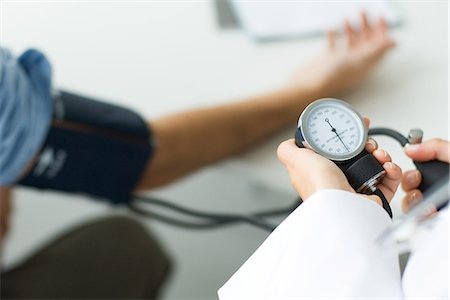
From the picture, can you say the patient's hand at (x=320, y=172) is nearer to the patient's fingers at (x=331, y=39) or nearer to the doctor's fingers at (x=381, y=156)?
the doctor's fingers at (x=381, y=156)

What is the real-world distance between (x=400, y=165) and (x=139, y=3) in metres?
0.45

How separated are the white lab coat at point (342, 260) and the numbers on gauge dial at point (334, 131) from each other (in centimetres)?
4

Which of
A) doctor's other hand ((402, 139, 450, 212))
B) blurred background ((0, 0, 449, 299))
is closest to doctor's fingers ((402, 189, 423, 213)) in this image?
doctor's other hand ((402, 139, 450, 212))

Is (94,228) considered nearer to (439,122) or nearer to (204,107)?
(204,107)

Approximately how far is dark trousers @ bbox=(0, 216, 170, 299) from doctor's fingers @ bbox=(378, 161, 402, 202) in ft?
1.82

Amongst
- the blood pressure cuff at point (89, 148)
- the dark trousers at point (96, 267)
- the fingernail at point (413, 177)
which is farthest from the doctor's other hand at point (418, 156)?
the dark trousers at point (96, 267)

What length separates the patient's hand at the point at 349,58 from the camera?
744 millimetres

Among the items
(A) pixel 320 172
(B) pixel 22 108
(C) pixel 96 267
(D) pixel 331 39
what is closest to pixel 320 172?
(A) pixel 320 172

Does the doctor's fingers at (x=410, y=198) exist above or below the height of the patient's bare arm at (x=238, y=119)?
above

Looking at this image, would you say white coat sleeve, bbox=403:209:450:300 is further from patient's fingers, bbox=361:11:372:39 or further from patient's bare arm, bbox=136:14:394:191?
patient's fingers, bbox=361:11:372:39

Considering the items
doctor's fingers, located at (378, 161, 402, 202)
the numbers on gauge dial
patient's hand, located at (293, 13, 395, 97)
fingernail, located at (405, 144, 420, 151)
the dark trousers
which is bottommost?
the dark trousers

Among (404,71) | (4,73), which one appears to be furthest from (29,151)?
(404,71)

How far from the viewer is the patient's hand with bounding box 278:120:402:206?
41cm

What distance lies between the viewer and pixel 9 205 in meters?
0.91
